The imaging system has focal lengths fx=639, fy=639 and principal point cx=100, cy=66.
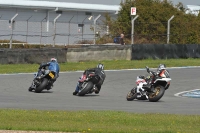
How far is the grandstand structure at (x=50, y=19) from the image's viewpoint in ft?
149

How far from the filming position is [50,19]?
4991cm

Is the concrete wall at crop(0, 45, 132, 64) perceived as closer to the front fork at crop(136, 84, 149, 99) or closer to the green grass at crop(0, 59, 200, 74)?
the green grass at crop(0, 59, 200, 74)

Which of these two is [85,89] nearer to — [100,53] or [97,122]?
[97,122]

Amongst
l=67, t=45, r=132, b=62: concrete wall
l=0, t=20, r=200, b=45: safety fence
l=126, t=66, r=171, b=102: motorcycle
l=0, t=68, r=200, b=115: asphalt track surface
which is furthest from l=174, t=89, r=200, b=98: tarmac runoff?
l=0, t=20, r=200, b=45: safety fence

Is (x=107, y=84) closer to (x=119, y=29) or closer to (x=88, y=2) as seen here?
(x=119, y=29)

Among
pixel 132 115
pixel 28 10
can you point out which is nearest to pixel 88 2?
pixel 28 10

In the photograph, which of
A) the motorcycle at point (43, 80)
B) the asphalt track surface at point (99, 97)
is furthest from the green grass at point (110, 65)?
the motorcycle at point (43, 80)

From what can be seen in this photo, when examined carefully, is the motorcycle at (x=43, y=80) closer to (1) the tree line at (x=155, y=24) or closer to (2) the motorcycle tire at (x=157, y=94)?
(2) the motorcycle tire at (x=157, y=94)

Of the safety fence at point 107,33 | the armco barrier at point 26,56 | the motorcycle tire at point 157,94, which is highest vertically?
the safety fence at point 107,33

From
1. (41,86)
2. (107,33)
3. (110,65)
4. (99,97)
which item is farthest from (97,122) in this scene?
(107,33)

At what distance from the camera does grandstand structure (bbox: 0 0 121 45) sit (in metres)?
45.3

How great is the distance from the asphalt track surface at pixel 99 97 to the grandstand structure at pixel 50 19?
58.3 ft

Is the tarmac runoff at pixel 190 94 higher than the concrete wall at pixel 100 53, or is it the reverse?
the concrete wall at pixel 100 53

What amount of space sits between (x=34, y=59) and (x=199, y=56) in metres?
10.5
